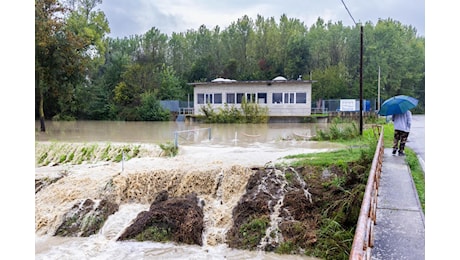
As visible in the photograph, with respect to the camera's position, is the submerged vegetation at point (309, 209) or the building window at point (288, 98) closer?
the submerged vegetation at point (309, 209)

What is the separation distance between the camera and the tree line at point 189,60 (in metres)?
21.3

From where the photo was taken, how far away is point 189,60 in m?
45.4

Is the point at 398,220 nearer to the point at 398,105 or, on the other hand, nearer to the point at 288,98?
the point at 398,105

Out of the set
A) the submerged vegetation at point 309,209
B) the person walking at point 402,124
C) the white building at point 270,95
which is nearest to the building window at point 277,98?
the white building at point 270,95

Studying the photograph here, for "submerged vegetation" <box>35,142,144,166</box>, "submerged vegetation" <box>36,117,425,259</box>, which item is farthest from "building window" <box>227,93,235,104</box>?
"submerged vegetation" <box>36,117,425,259</box>

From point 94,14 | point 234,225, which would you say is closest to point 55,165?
point 234,225

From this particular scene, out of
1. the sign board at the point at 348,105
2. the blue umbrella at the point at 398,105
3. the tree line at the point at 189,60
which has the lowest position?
the blue umbrella at the point at 398,105

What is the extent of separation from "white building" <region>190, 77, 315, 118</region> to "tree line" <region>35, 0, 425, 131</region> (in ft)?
16.6

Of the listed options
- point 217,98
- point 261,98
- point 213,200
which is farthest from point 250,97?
point 213,200

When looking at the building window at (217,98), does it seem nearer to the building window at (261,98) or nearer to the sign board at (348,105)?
the building window at (261,98)

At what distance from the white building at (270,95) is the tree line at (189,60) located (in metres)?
5.06

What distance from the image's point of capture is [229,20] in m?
49.0

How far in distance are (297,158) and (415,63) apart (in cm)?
2934

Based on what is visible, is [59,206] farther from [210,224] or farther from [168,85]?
[168,85]
